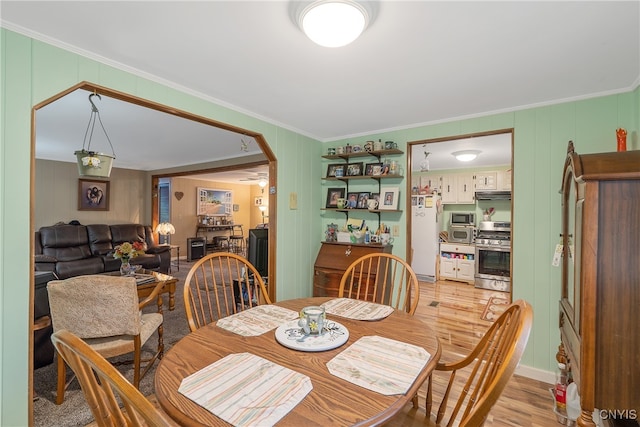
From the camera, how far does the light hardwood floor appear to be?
1.95 m

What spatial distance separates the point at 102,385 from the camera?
0.67 meters

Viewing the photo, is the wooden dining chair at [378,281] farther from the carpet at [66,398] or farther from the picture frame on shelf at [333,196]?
the carpet at [66,398]

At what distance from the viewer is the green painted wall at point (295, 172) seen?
1535 millimetres

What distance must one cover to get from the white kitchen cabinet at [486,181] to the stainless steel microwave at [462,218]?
559 mm

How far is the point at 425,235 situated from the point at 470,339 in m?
2.70

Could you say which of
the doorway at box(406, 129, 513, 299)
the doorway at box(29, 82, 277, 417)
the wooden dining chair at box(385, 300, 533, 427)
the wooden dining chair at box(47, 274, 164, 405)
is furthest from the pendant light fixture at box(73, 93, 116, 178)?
the doorway at box(406, 129, 513, 299)

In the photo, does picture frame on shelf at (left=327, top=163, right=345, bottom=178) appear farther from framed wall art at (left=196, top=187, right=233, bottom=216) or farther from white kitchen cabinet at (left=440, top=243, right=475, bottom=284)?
framed wall art at (left=196, top=187, right=233, bottom=216)

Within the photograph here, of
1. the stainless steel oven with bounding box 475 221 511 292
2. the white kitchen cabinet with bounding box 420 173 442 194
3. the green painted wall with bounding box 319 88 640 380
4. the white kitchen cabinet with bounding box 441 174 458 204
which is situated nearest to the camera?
the green painted wall with bounding box 319 88 640 380

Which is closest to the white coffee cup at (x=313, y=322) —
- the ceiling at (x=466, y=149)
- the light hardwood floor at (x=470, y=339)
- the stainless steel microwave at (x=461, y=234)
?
the light hardwood floor at (x=470, y=339)

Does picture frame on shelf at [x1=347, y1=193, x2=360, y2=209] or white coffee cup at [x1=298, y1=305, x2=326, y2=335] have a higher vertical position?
picture frame on shelf at [x1=347, y1=193, x2=360, y2=209]

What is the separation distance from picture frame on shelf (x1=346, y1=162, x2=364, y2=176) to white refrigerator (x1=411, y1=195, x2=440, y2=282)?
8.55 feet

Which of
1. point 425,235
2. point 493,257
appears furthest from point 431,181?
point 493,257

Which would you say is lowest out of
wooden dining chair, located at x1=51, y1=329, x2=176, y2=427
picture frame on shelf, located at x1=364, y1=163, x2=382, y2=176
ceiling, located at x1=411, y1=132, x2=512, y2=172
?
wooden dining chair, located at x1=51, y1=329, x2=176, y2=427

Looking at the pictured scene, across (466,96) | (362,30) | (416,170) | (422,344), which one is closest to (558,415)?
(422,344)
